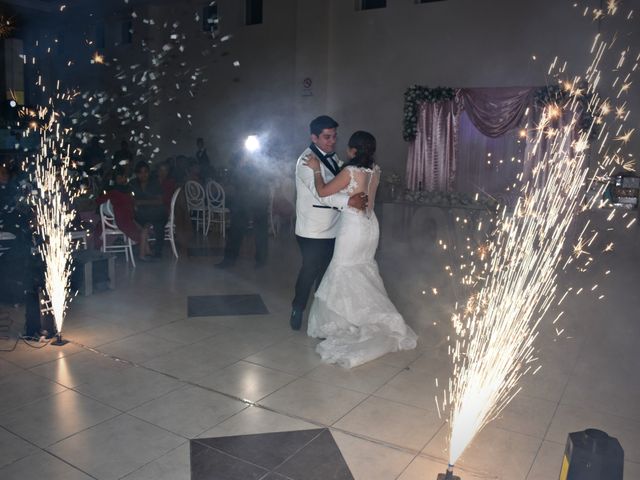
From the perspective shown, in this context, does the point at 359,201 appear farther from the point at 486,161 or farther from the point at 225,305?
the point at 486,161

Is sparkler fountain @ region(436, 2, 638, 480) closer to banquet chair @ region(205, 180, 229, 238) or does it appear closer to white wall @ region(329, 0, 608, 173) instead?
white wall @ region(329, 0, 608, 173)

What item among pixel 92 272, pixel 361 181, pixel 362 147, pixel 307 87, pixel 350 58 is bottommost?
pixel 92 272

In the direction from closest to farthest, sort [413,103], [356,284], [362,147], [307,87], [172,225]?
1. [362,147]
2. [356,284]
3. [172,225]
4. [413,103]
5. [307,87]

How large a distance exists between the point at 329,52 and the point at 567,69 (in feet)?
14.0

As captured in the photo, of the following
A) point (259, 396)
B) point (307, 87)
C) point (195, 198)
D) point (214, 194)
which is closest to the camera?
point (259, 396)

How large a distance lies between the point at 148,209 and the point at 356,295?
3938 millimetres

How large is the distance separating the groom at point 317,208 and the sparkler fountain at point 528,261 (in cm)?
120

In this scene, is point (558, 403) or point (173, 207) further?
point (173, 207)

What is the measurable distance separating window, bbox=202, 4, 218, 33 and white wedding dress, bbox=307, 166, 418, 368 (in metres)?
9.51

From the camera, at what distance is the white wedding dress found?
4020mm

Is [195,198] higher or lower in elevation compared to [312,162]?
lower

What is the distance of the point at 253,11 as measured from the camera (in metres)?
11.7

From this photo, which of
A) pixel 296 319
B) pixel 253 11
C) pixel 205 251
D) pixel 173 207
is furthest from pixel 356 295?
pixel 253 11

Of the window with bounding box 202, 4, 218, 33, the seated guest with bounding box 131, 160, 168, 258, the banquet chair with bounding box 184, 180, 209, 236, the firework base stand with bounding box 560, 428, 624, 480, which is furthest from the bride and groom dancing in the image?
the window with bounding box 202, 4, 218, 33
